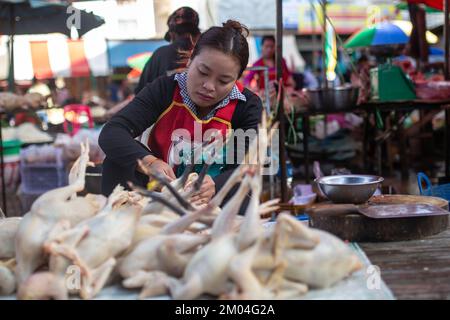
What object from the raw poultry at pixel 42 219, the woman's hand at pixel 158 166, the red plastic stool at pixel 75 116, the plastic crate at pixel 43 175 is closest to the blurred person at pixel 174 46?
the woman's hand at pixel 158 166

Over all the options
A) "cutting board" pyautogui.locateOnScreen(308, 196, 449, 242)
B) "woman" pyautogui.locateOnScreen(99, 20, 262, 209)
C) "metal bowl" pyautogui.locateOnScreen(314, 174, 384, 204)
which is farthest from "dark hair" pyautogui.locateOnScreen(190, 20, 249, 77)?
"cutting board" pyautogui.locateOnScreen(308, 196, 449, 242)

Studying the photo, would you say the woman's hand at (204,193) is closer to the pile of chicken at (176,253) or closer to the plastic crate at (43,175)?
the pile of chicken at (176,253)

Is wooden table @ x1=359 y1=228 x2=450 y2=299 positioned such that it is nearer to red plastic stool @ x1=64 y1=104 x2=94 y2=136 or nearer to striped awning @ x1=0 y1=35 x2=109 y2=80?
red plastic stool @ x1=64 y1=104 x2=94 y2=136

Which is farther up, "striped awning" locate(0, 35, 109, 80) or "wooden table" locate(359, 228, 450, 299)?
"striped awning" locate(0, 35, 109, 80)

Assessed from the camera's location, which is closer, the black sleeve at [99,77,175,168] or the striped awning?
the black sleeve at [99,77,175,168]

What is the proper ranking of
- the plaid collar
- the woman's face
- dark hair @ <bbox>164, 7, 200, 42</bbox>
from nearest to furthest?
the woman's face < the plaid collar < dark hair @ <bbox>164, 7, 200, 42</bbox>

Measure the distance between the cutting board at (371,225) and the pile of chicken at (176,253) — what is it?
531 mm

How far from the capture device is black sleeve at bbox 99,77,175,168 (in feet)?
8.00

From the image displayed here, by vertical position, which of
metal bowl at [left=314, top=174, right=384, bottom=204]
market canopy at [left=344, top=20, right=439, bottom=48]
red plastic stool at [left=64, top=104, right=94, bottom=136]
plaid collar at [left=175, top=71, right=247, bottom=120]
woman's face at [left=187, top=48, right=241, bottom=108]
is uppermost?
market canopy at [left=344, top=20, right=439, bottom=48]

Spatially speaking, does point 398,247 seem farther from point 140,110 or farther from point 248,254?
point 140,110

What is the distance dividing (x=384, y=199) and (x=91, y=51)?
10.9 meters

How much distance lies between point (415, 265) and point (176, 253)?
799 mm

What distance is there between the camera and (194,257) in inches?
59.0

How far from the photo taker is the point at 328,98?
18.8ft
